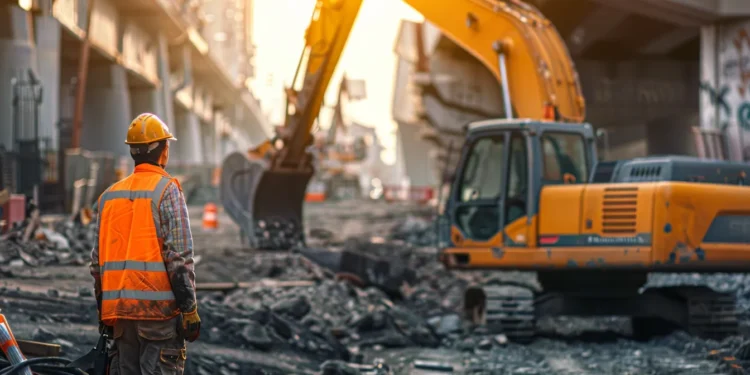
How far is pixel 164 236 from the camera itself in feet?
17.9

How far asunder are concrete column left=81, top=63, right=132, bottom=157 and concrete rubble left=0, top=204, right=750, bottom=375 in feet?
73.9

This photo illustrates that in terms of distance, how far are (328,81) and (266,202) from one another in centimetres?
260

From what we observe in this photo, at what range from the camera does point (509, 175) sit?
12.5m

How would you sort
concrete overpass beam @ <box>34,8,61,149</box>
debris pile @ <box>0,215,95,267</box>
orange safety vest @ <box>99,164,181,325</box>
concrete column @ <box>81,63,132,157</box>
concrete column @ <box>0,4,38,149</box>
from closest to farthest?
orange safety vest @ <box>99,164,181,325</box> → debris pile @ <box>0,215,95,267</box> → concrete column @ <box>0,4,38,149</box> → concrete overpass beam @ <box>34,8,61,149</box> → concrete column @ <box>81,63,132,157</box>

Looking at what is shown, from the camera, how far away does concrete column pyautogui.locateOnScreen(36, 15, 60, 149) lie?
2614 centimetres

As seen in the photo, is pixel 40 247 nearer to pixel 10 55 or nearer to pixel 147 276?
pixel 147 276

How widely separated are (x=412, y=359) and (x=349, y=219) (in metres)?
25.1

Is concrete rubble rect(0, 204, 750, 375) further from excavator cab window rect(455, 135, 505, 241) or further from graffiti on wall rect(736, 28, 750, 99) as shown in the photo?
graffiti on wall rect(736, 28, 750, 99)

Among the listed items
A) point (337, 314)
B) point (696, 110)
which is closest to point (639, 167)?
point (337, 314)

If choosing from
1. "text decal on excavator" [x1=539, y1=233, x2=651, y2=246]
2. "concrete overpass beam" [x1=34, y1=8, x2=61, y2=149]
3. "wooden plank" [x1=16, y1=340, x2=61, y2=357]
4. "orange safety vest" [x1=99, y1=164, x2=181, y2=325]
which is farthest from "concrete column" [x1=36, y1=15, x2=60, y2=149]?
"orange safety vest" [x1=99, y1=164, x2=181, y2=325]

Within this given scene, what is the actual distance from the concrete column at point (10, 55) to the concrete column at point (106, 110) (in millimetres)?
14488

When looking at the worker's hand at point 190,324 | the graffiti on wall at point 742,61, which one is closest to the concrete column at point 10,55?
the graffiti on wall at point 742,61

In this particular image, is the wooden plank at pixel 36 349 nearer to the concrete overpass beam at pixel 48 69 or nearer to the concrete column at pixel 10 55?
the concrete column at pixel 10 55

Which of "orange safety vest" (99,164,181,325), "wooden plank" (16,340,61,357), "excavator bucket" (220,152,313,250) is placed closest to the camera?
"orange safety vest" (99,164,181,325)
